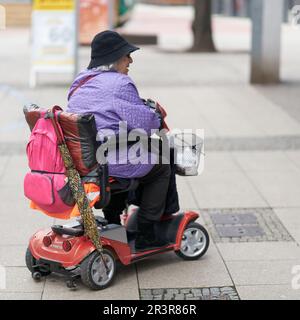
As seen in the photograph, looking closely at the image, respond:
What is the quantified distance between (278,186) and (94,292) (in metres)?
3.09

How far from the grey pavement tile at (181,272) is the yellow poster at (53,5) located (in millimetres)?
8935

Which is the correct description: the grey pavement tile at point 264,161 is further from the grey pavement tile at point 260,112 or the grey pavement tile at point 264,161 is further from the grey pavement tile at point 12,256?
the grey pavement tile at point 12,256

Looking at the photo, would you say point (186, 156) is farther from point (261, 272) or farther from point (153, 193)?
point (261, 272)

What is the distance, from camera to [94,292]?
4910mm

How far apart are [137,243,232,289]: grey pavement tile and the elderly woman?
382 mm

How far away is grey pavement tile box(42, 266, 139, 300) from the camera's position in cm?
483

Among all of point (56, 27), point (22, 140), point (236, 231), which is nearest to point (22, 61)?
point (56, 27)

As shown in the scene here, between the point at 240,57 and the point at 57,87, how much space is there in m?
6.78

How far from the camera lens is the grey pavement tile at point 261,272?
199 inches

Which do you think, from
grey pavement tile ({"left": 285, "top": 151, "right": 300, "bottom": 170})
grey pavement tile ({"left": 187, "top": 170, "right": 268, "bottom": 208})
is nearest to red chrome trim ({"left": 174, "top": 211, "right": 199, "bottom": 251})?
grey pavement tile ({"left": 187, "top": 170, "right": 268, "bottom": 208})

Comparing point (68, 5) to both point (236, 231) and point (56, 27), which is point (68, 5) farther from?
point (236, 231)

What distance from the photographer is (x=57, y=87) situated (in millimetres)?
13852

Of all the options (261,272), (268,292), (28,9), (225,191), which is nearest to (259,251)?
(261,272)

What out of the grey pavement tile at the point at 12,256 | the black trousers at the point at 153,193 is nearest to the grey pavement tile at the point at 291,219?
the black trousers at the point at 153,193
